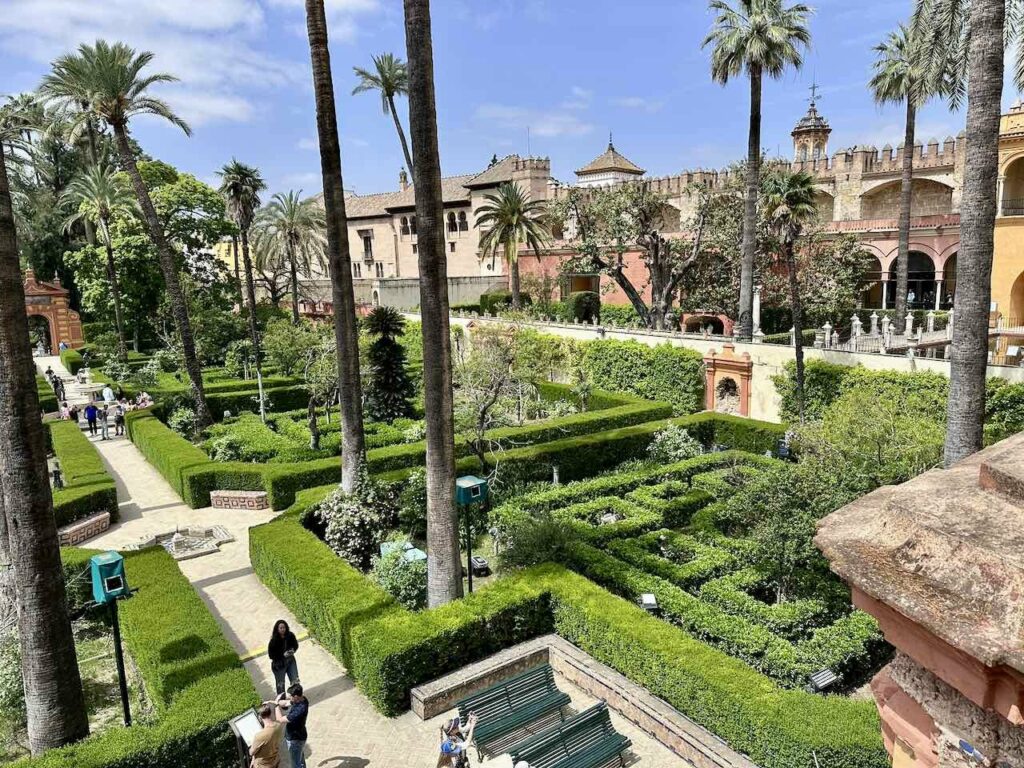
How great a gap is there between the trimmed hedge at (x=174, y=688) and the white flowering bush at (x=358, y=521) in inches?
121

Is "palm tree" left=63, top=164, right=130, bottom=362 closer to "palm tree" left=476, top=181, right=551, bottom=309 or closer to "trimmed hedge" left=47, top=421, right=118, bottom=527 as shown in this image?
"trimmed hedge" left=47, top=421, right=118, bottom=527

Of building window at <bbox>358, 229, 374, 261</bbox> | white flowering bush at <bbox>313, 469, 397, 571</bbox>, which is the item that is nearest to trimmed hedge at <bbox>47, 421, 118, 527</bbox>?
white flowering bush at <bbox>313, 469, 397, 571</bbox>

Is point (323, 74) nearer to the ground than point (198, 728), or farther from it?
farther from it

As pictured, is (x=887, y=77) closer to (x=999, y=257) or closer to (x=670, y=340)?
(x=999, y=257)

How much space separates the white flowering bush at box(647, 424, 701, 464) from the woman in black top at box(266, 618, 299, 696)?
12.7 meters

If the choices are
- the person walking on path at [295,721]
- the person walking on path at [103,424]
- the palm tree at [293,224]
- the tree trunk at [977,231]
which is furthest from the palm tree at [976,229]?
A: the palm tree at [293,224]

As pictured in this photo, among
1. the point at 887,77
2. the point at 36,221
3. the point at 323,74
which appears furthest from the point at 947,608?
the point at 36,221

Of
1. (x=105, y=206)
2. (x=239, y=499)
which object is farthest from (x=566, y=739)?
(x=105, y=206)

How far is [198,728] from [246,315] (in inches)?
1516

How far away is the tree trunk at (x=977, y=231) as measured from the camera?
9602 millimetres

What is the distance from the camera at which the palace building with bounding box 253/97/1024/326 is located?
31.3 meters

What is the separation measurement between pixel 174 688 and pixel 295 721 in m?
1.92

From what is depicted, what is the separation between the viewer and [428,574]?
11.6 metres

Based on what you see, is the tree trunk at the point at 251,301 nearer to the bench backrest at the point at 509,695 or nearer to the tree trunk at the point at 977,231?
the bench backrest at the point at 509,695
